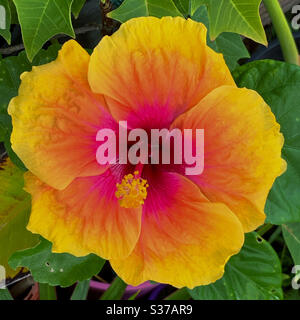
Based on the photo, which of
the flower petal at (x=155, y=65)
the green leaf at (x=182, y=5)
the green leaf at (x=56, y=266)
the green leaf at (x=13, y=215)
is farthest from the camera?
the green leaf at (x=13, y=215)

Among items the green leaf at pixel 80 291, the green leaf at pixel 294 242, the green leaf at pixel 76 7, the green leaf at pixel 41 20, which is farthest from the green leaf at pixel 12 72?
the green leaf at pixel 294 242

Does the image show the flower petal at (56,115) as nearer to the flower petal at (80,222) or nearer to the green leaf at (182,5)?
the flower petal at (80,222)

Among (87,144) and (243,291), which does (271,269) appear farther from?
(87,144)

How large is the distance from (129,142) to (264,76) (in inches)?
10.8

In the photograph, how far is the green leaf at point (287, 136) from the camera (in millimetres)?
764

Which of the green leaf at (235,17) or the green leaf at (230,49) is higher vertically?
the green leaf at (235,17)

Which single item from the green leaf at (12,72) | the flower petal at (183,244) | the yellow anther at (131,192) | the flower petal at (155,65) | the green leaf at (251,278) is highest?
the flower petal at (155,65)

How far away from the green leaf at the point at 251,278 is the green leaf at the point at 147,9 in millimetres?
442

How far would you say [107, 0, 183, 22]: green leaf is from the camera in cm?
67

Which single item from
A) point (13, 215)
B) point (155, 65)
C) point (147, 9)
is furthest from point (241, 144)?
point (13, 215)

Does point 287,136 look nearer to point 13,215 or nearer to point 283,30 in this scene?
point 283,30

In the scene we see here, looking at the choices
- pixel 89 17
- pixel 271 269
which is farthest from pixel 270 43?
pixel 271 269

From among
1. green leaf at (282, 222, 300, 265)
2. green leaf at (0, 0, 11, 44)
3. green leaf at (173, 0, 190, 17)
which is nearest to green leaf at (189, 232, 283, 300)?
green leaf at (282, 222, 300, 265)

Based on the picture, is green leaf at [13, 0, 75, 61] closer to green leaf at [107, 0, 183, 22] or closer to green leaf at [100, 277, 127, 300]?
green leaf at [107, 0, 183, 22]
